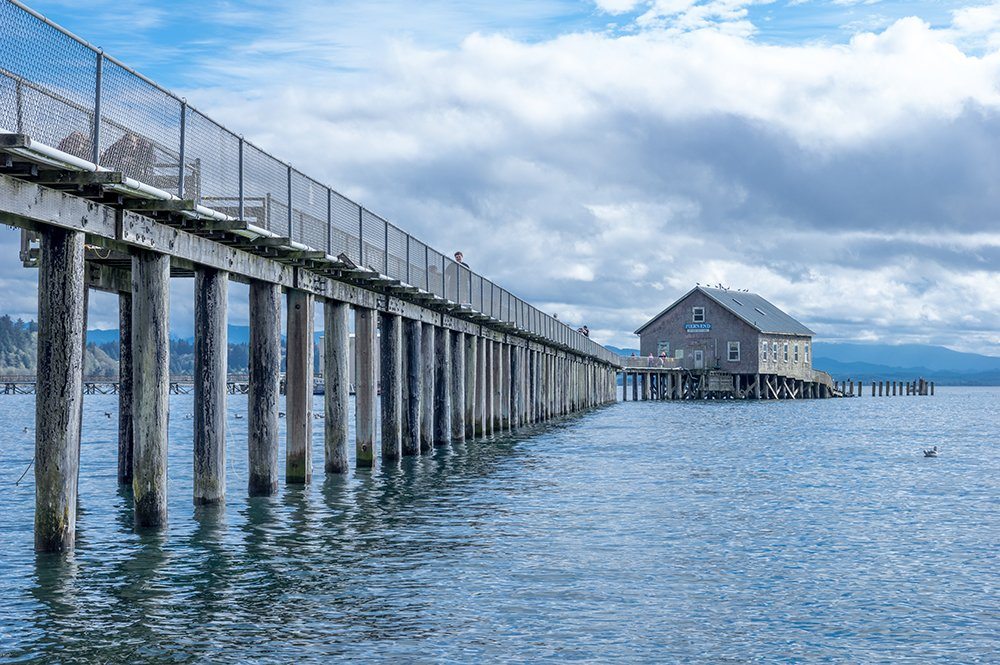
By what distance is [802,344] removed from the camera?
113375mm

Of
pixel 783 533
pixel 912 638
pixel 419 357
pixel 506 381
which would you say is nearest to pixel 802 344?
pixel 506 381

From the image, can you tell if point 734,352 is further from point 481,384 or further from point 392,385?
point 392,385

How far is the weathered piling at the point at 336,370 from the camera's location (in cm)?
2469

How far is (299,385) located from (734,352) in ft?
275

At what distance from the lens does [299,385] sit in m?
22.4

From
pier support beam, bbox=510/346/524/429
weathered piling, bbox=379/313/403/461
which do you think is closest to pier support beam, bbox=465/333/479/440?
pier support beam, bbox=510/346/524/429

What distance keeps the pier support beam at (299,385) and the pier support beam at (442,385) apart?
35.4 feet

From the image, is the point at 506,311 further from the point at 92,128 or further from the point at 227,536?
the point at 92,128

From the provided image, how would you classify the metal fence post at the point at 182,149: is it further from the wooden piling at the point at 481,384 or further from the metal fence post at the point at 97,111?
the wooden piling at the point at 481,384

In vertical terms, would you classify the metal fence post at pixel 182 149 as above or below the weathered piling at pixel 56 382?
above

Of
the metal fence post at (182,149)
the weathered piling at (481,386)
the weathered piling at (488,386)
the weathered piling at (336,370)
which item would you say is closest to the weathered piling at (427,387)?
the weathered piling at (481,386)

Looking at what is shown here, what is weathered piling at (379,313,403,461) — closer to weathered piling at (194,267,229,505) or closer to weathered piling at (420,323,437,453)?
weathered piling at (420,323,437,453)

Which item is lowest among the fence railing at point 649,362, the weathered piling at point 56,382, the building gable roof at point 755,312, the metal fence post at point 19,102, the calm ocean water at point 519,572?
the calm ocean water at point 519,572

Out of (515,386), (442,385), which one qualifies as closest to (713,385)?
(515,386)
